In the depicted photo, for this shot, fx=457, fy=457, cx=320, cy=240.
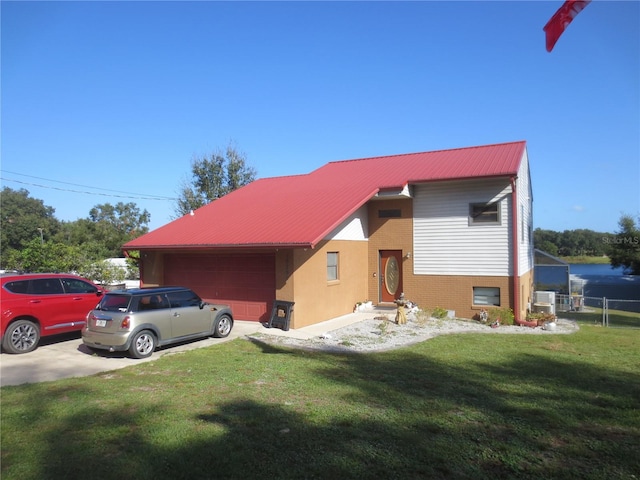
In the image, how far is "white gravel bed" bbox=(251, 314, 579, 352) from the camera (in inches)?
451

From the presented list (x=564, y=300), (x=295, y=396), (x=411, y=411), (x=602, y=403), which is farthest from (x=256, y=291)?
(x=564, y=300)

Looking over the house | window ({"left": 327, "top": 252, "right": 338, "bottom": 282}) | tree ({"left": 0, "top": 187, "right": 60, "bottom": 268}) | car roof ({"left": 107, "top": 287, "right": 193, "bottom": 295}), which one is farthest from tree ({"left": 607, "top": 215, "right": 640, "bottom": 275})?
tree ({"left": 0, "top": 187, "right": 60, "bottom": 268})

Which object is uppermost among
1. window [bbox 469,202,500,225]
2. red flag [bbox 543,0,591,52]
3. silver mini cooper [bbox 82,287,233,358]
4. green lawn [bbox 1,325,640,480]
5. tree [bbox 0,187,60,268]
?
tree [bbox 0,187,60,268]

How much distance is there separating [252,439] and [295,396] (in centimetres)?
174

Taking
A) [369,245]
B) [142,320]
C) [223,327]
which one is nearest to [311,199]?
[369,245]

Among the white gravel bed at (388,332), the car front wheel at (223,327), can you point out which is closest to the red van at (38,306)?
the car front wheel at (223,327)

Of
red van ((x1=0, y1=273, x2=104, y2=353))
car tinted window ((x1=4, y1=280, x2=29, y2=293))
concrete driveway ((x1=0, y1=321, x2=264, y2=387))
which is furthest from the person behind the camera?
car tinted window ((x1=4, y1=280, x2=29, y2=293))

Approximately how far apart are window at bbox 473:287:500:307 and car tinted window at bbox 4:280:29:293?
537 inches

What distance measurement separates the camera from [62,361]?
9.54 m

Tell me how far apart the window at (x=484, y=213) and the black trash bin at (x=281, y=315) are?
7430 millimetres

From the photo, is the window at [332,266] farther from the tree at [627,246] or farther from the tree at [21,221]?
the tree at [21,221]

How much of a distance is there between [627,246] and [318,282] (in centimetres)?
4166

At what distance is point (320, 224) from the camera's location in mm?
14016

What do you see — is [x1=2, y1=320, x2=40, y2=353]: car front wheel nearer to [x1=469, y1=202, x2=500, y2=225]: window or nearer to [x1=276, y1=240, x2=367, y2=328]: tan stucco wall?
[x1=276, y1=240, x2=367, y2=328]: tan stucco wall
